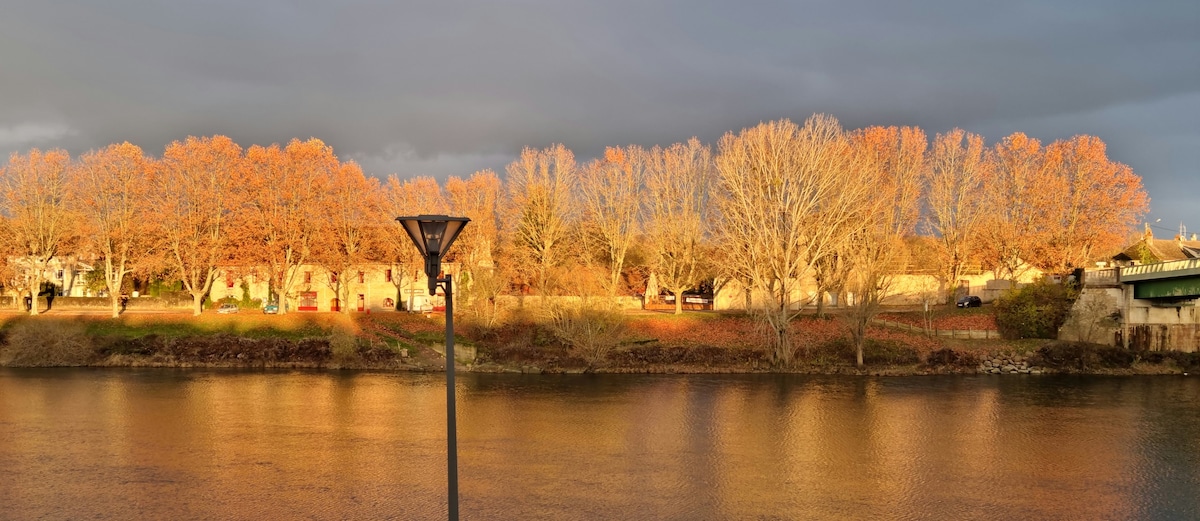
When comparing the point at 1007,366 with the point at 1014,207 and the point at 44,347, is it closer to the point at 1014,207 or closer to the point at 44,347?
the point at 1014,207

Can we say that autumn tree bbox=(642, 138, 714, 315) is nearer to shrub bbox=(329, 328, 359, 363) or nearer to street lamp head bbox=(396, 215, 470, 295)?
shrub bbox=(329, 328, 359, 363)

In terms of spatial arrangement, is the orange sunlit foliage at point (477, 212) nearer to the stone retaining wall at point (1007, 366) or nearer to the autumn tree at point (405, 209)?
the autumn tree at point (405, 209)

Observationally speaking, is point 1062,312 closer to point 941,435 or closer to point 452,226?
point 941,435

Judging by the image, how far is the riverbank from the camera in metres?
47.8

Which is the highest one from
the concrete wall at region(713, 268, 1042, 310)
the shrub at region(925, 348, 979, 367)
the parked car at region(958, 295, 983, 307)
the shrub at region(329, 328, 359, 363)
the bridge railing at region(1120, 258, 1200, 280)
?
the bridge railing at region(1120, 258, 1200, 280)

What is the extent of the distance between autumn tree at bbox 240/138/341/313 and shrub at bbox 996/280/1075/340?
5198 centimetres

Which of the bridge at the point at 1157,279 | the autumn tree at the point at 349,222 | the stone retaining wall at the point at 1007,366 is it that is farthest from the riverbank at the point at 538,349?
the autumn tree at the point at 349,222

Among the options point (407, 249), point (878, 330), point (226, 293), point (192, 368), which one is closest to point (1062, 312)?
point (878, 330)

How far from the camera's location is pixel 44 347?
1971 inches

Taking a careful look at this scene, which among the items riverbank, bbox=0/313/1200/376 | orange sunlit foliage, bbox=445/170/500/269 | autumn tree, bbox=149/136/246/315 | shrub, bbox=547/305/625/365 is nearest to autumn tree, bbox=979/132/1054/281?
riverbank, bbox=0/313/1200/376

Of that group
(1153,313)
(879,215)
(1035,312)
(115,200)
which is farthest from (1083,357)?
(115,200)

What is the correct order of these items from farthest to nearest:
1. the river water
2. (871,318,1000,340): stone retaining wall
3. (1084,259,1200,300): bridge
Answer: (871,318,1000,340): stone retaining wall < (1084,259,1200,300): bridge < the river water

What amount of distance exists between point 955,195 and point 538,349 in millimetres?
38775

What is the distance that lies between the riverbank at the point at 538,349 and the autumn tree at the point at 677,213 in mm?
7439
